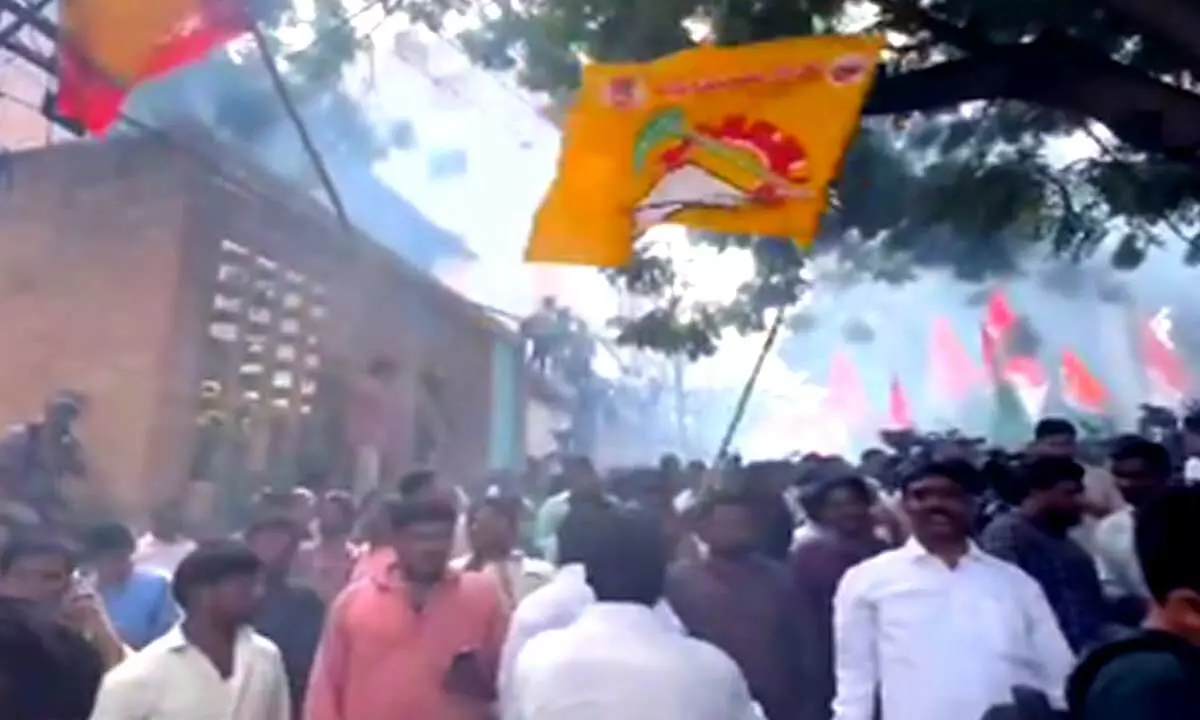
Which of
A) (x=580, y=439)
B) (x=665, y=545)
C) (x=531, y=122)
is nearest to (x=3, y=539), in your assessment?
(x=665, y=545)

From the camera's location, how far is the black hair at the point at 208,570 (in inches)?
147

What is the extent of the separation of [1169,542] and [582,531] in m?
1.30

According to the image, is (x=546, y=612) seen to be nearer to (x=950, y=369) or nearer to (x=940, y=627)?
(x=940, y=627)

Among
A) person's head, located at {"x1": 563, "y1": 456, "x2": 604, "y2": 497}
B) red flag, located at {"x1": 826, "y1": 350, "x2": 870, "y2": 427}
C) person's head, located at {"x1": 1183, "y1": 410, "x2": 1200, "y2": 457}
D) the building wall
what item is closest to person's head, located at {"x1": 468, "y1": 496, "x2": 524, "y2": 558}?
person's head, located at {"x1": 563, "y1": 456, "x2": 604, "y2": 497}

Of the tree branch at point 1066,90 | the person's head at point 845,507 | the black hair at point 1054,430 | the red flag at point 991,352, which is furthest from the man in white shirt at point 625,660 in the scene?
the red flag at point 991,352

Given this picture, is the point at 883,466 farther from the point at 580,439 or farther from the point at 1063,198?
the point at 580,439

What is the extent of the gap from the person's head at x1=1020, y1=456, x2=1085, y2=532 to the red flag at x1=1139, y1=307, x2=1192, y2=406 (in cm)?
2404

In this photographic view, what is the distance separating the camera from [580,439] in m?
22.2

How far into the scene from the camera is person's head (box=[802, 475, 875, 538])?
5387 mm

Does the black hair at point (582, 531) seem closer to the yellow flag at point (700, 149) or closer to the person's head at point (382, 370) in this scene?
the yellow flag at point (700, 149)

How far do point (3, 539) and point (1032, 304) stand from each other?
26.6 metres

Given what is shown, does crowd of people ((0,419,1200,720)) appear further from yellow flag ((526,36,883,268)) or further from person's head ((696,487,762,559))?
yellow flag ((526,36,883,268))

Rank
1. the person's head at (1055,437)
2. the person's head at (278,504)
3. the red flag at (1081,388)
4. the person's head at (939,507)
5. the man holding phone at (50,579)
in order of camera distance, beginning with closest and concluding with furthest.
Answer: the man holding phone at (50,579) < the person's head at (939,507) < the person's head at (278,504) < the person's head at (1055,437) < the red flag at (1081,388)

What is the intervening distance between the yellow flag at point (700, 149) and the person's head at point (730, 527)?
84cm
